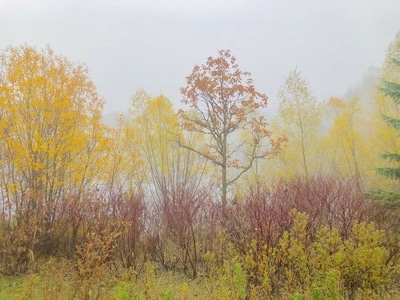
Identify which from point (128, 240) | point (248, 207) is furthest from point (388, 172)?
point (128, 240)

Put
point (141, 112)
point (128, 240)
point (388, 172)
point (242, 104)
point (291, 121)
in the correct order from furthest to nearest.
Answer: point (291, 121)
point (141, 112)
point (242, 104)
point (388, 172)
point (128, 240)

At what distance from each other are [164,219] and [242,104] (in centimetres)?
534

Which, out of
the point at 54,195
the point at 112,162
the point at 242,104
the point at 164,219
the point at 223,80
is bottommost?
the point at 164,219

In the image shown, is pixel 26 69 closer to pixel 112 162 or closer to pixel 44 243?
pixel 112 162

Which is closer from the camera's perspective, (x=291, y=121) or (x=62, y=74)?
(x=62, y=74)

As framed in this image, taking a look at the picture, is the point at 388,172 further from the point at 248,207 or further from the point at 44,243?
the point at 44,243

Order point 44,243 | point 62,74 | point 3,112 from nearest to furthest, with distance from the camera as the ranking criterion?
point 44,243
point 3,112
point 62,74

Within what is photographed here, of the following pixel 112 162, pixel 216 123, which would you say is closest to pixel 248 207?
pixel 216 123

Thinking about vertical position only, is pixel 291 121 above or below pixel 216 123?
above

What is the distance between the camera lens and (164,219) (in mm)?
7242

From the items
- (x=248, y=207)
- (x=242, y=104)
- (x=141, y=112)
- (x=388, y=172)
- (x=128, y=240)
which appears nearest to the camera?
(x=248, y=207)

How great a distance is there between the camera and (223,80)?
11031 mm

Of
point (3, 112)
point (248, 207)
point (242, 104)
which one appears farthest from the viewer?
point (242, 104)

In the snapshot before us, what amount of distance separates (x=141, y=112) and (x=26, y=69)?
554 centimetres
